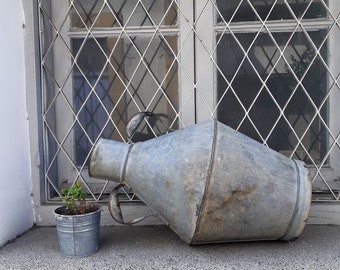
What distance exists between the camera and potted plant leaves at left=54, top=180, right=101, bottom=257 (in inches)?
78.5

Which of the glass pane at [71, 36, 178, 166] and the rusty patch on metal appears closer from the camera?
the rusty patch on metal

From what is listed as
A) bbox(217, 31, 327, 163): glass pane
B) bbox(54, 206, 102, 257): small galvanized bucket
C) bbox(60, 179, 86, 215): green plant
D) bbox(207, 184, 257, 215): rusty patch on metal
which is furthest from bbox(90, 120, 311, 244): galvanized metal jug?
bbox(217, 31, 327, 163): glass pane

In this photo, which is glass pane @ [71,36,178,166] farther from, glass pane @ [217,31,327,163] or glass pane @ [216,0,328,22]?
glass pane @ [216,0,328,22]

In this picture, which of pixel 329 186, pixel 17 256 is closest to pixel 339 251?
pixel 329 186

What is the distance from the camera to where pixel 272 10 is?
2.41 meters

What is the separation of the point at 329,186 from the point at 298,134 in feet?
1.17

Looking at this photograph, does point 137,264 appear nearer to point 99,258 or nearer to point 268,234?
point 99,258

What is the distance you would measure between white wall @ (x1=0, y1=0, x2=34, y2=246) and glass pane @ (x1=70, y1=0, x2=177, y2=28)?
14.0 inches

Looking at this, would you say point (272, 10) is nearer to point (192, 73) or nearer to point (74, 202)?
point (192, 73)

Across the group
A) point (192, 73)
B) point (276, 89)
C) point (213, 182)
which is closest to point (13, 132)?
point (192, 73)

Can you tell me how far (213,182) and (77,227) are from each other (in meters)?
0.72

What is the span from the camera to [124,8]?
8.21 ft

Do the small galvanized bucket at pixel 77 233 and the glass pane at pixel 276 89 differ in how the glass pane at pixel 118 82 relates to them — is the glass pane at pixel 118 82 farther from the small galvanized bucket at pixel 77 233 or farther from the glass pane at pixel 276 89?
the small galvanized bucket at pixel 77 233

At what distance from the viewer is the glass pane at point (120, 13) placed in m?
2.47
